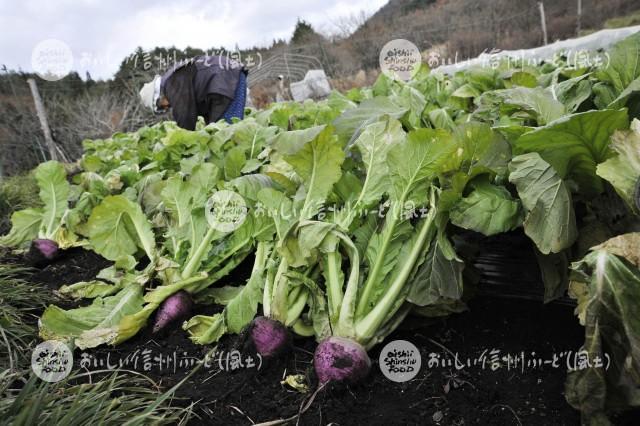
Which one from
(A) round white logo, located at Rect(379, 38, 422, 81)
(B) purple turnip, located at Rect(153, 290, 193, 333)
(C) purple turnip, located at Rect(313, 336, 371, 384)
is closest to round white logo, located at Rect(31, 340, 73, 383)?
(B) purple turnip, located at Rect(153, 290, 193, 333)

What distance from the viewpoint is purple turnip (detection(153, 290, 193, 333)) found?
2.14 meters

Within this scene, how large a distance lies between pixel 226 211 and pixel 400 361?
4.12 feet

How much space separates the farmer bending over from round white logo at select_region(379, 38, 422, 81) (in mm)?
3133

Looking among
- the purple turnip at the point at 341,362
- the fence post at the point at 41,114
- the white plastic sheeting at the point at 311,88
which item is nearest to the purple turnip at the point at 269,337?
the purple turnip at the point at 341,362

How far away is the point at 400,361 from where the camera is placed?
1.65 metres

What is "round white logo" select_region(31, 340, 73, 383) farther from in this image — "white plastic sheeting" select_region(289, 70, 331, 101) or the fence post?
"white plastic sheeting" select_region(289, 70, 331, 101)

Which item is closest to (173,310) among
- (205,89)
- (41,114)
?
(205,89)

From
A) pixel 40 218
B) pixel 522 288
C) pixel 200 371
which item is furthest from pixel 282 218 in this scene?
pixel 40 218

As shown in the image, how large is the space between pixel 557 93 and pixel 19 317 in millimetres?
3045

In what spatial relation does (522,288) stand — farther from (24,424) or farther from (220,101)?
(220,101)

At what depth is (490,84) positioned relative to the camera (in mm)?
3174

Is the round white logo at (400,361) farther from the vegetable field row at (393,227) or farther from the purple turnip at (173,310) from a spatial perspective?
the purple turnip at (173,310)

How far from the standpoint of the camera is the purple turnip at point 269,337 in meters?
1.72

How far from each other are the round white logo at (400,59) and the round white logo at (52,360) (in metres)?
2.88
